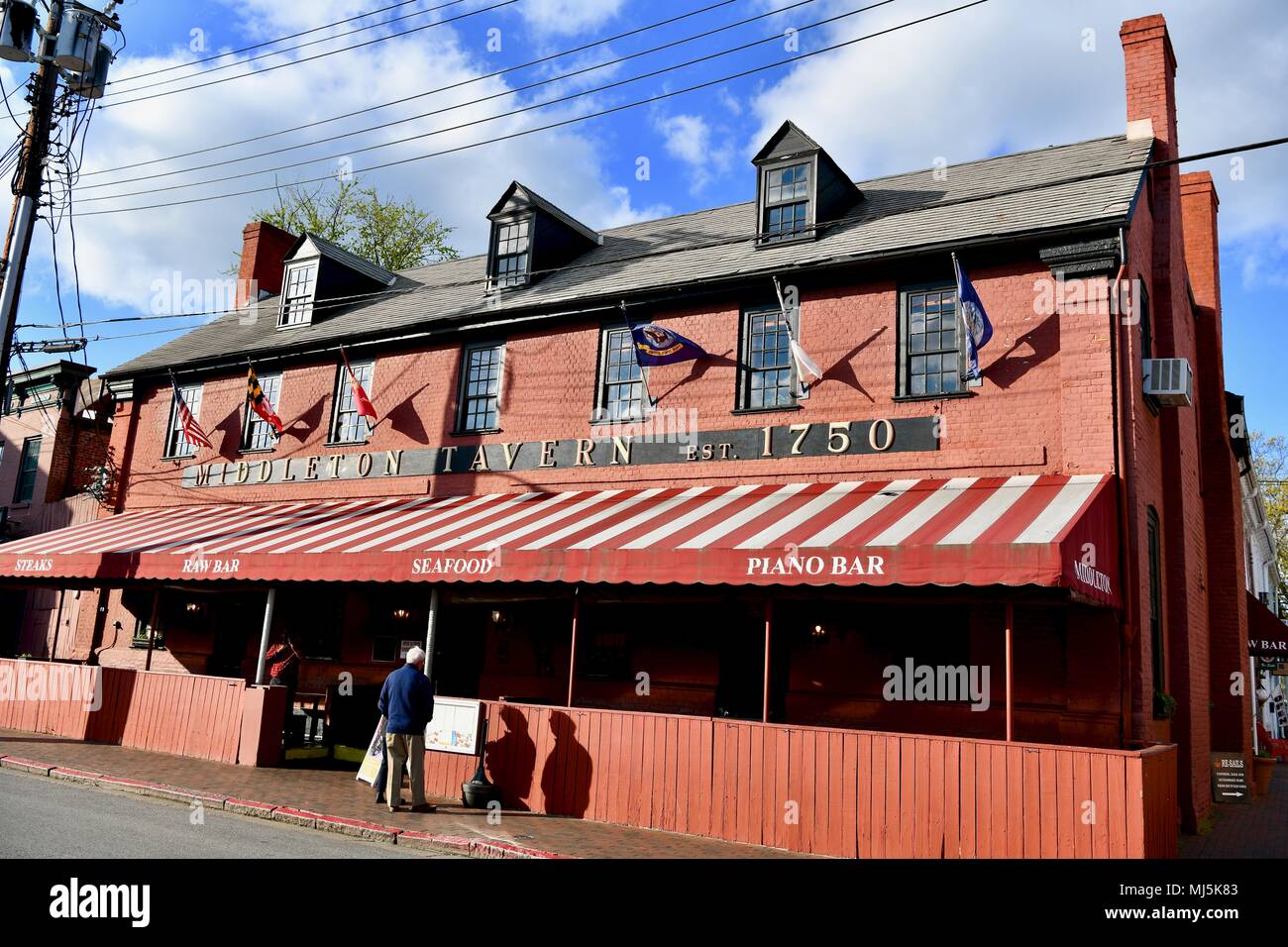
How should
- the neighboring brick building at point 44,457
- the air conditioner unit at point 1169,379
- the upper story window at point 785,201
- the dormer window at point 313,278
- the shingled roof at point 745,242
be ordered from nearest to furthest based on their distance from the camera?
1. the air conditioner unit at point 1169,379
2. the shingled roof at point 745,242
3. the upper story window at point 785,201
4. the dormer window at point 313,278
5. the neighboring brick building at point 44,457

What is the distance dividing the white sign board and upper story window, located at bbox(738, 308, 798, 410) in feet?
18.7

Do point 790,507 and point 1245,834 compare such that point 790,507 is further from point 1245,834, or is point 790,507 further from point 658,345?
point 1245,834

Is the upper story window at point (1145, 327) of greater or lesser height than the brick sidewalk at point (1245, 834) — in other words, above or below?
above

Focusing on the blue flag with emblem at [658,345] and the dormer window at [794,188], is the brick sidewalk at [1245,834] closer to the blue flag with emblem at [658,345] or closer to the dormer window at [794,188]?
the blue flag with emblem at [658,345]

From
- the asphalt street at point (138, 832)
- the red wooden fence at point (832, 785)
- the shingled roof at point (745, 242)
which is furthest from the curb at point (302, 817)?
the shingled roof at point (745, 242)

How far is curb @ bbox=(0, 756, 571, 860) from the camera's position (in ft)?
30.0

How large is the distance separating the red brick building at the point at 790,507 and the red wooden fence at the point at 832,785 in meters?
0.03

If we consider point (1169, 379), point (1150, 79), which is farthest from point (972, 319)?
point (1150, 79)

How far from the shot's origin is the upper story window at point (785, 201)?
1577 centimetres

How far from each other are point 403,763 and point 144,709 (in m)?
6.30

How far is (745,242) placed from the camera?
16.4 meters

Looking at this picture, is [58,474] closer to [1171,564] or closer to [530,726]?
[530,726]

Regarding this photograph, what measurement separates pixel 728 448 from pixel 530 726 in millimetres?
4920
